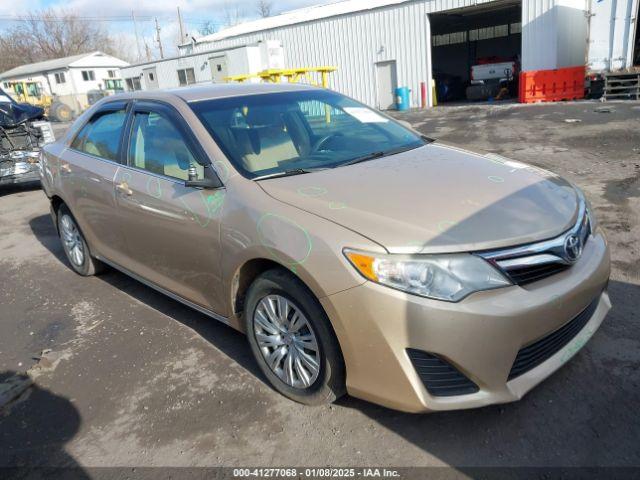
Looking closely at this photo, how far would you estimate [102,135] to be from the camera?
434cm

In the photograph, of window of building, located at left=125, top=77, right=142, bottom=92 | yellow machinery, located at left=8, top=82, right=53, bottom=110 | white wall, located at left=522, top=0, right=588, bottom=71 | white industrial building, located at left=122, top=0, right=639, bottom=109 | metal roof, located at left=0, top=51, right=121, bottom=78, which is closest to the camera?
white industrial building, located at left=122, top=0, right=639, bottom=109

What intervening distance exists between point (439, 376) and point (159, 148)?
7.90ft

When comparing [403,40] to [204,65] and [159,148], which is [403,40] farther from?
[159,148]

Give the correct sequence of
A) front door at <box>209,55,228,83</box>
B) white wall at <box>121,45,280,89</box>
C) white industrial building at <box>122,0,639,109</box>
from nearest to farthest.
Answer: white industrial building at <box>122,0,639,109</box> < white wall at <box>121,45,280,89</box> < front door at <box>209,55,228,83</box>

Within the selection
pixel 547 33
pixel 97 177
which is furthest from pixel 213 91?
pixel 547 33

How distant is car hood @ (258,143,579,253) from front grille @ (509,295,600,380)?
465mm

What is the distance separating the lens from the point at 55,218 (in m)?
5.36

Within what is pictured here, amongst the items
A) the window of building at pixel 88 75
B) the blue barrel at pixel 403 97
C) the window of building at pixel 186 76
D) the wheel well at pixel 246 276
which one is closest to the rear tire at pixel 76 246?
the wheel well at pixel 246 276

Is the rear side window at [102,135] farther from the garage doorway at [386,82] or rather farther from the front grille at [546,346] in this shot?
the garage doorway at [386,82]

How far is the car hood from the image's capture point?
233cm

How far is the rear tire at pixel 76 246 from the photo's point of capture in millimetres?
4867

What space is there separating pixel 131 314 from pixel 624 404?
3.47 meters

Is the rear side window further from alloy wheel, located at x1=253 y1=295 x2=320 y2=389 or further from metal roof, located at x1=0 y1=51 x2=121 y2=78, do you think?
metal roof, located at x1=0 y1=51 x2=121 y2=78

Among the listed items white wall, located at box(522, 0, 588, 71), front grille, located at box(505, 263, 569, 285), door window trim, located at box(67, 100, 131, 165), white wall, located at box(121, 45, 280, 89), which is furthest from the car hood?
white wall, located at box(121, 45, 280, 89)
